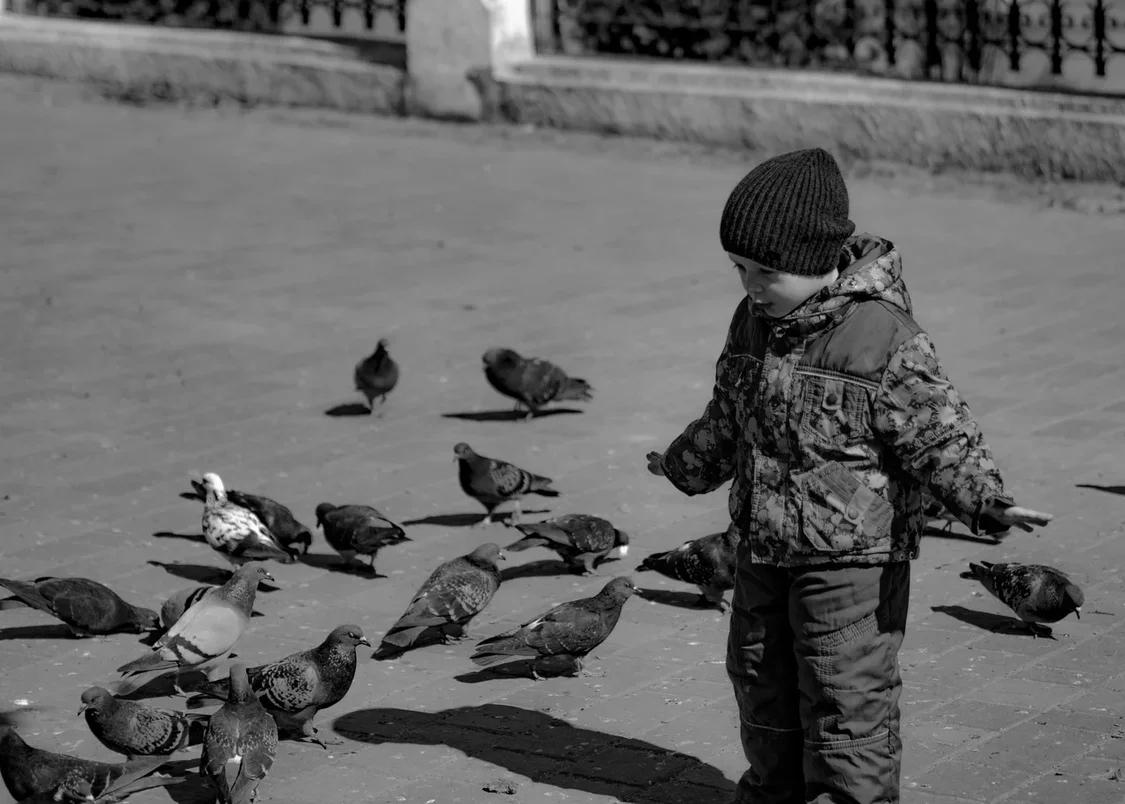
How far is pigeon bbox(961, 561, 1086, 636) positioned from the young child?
6.00ft

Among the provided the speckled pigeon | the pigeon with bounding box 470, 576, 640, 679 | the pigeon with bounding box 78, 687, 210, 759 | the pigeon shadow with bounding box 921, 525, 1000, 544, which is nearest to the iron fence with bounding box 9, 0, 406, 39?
the pigeon shadow with bounding box 921, 525, 1000, 544

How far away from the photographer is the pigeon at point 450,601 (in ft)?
20.0

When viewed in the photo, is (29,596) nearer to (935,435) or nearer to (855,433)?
(855,433)

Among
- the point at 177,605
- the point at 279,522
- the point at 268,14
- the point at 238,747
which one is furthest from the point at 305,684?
the point at 268,14

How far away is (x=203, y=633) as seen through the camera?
A: 18.9ft

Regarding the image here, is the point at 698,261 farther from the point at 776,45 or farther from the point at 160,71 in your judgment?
the point at 160,71

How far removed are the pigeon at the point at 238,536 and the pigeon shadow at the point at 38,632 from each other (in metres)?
0.72

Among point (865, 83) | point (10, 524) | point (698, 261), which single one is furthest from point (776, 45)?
point (10, 524)

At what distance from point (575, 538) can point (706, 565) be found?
602mm

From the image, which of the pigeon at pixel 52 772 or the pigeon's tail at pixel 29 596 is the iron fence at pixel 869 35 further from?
the pigeon at pixel 52 772

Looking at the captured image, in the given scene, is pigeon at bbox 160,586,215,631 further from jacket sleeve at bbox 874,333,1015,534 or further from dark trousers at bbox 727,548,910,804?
jacket sleeve at bbox 874,333,1015,534

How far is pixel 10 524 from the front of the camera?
7594 mm

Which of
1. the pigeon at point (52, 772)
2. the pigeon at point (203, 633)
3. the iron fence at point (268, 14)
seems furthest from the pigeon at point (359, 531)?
the iron fence at point (268, 14)

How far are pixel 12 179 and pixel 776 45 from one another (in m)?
6.83
